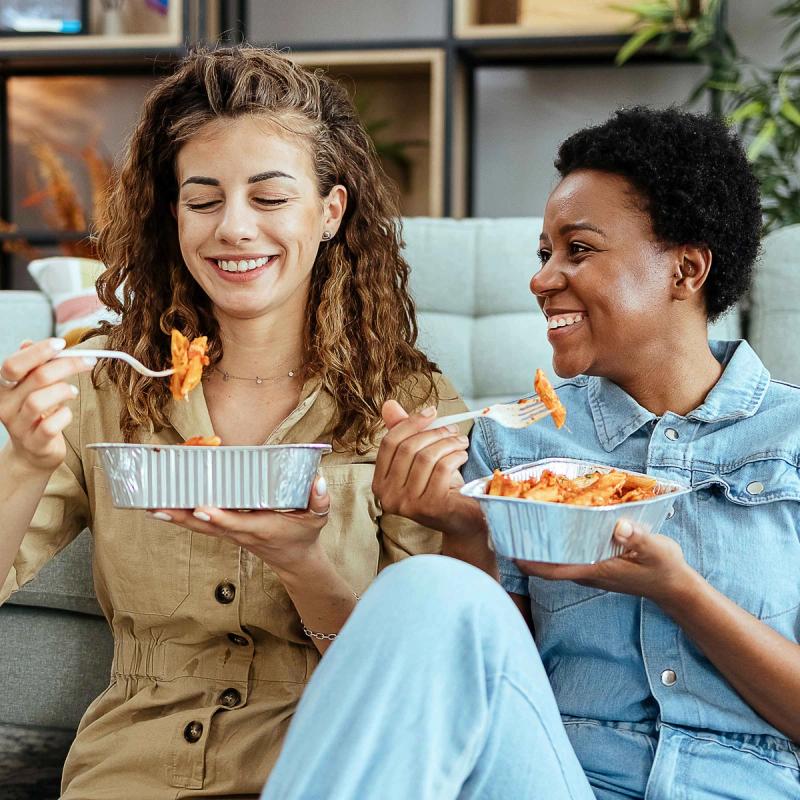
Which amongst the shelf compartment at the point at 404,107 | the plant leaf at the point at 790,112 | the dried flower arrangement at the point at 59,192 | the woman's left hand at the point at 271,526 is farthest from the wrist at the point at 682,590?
the dried flower arrangement at the point at 59,192

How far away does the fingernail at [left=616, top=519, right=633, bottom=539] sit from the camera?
1.03 metres

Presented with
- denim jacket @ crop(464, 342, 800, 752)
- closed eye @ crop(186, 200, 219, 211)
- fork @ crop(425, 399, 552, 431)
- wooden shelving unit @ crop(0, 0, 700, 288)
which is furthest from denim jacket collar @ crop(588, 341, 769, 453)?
wooden shelving unit @ crop(0, 0, 700, 288)

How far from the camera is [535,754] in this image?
931mm

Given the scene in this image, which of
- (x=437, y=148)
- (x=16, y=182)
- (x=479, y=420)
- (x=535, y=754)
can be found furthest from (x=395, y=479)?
(x=16, y=182)

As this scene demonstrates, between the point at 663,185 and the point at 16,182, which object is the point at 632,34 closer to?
the point at 663,185

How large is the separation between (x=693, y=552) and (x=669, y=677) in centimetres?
14

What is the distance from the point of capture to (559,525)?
102cm

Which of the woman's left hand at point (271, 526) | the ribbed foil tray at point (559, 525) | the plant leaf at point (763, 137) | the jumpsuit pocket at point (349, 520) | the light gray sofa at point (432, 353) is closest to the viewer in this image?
the ribbed foil tray at point (559, 525)

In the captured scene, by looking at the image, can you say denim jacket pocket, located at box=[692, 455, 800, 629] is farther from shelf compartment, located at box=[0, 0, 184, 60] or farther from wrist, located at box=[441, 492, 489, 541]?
shelf compartment, located at box=[0, 0, 184, 60]

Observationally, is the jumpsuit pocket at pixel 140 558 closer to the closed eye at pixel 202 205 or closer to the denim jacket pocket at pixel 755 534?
the closed eye at pixel 202 205

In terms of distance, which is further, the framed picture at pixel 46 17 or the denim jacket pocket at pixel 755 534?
the framed picture at pixel 46 17

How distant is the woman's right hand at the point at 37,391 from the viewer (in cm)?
113

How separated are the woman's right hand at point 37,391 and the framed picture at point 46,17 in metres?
→ 2.73

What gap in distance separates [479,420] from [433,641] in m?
0.58
